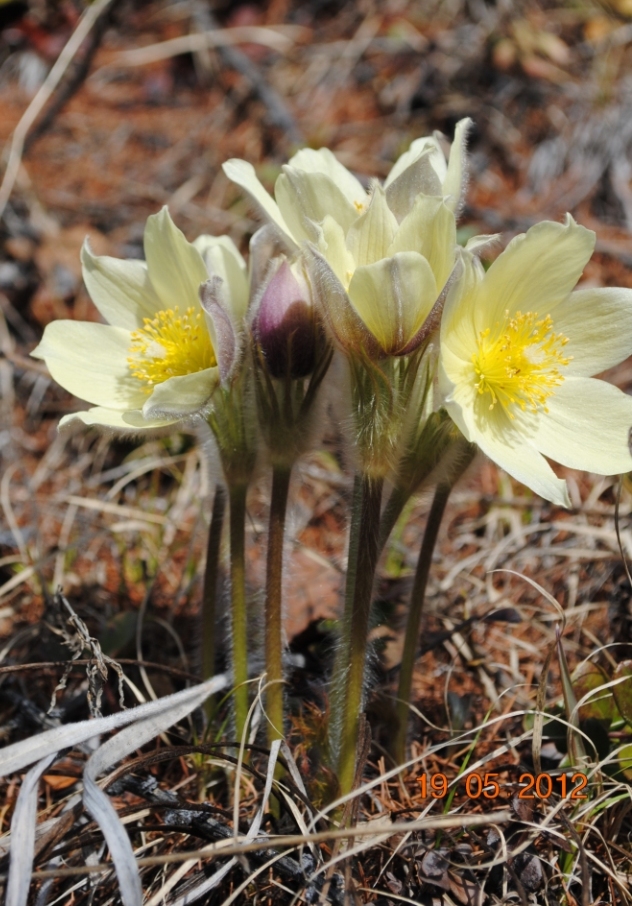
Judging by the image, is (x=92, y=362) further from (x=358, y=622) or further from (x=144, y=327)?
(x=358, y=622)

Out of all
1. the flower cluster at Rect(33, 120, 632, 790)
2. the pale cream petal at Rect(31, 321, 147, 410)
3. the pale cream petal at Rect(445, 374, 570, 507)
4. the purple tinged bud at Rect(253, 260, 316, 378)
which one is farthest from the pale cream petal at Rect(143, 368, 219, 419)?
the pale cream petal at Rect(445, 374, 570, 507)

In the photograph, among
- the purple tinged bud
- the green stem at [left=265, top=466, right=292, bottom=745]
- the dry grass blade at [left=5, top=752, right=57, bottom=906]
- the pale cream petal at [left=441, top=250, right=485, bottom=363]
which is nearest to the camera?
the dry grass blade at [left=5, top=752, right=57, bottom=906]

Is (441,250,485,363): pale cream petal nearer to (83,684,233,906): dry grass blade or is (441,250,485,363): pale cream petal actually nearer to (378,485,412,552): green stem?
(378,485,412,552): green stem

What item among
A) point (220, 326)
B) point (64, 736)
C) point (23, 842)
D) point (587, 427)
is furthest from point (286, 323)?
point (23, 842)

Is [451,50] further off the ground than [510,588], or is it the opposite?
[451,50]

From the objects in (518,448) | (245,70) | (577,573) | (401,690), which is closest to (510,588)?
(577,573)

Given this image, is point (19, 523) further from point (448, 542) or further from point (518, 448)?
point (518, 448)
